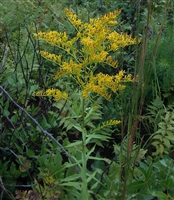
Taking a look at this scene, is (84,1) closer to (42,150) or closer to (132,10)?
(132,10)

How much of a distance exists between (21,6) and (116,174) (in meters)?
2.87

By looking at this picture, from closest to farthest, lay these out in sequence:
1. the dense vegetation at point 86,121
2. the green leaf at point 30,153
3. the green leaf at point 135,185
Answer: the dense vegetation at point 86,121 < the green leaf at point 135,185 < the green leaf at point 30,153

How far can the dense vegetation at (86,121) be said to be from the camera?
177cm

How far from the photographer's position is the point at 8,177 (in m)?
2.36

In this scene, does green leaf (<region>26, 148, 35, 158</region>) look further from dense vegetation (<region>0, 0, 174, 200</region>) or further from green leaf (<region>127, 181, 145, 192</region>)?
green leaf (<region>127, 181, 145, 192</region>)

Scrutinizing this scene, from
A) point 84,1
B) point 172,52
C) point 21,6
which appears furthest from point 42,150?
point 84,1

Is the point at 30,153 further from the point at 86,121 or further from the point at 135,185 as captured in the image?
the point at 135,185

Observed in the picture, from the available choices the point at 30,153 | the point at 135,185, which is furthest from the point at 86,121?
the point at 30,153

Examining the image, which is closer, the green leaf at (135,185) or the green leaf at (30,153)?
the green leaf at (135,185)

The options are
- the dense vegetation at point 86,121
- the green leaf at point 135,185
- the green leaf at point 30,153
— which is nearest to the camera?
the dense vegetation at point 86,121

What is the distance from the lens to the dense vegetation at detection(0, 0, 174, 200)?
177 cm

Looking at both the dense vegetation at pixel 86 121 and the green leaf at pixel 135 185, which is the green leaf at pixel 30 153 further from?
the green leaf at pixel 135 185

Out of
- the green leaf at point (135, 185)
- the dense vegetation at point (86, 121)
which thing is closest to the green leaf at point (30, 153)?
the dense vegetation at point (86, 121)

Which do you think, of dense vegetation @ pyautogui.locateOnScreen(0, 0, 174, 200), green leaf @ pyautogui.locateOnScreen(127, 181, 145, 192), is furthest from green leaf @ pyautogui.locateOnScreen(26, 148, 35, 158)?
green leaf @ pyautogui.locateOnScreen(127, 181, 145, 192)
